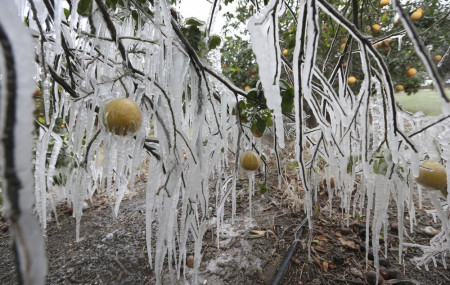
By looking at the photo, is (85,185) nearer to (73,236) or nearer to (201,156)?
(201,156)

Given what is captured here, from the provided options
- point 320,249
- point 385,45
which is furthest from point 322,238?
point 385,45

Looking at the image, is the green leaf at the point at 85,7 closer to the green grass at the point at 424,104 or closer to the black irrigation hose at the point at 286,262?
the black irrigation hose at the point at 286,262

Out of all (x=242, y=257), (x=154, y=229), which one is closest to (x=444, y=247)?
(x=242, y=257)

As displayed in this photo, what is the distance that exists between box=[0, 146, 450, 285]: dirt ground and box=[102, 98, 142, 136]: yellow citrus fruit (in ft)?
2.87

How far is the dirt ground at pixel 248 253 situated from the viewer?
114 centimetres

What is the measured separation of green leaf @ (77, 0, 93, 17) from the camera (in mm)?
518

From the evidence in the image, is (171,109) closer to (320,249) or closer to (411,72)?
(320,249)

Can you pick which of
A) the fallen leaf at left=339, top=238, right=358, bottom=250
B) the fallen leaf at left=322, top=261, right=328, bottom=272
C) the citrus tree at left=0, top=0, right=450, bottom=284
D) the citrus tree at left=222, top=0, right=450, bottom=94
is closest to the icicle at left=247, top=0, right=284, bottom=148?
the citrus tree at left=0, top=0, right=450, bottom=284

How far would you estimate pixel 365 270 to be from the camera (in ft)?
3.80

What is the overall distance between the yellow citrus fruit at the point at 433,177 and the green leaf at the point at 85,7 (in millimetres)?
921

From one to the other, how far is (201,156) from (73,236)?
1608mm

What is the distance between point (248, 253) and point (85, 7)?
1353mm

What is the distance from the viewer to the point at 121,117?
1.41 ft

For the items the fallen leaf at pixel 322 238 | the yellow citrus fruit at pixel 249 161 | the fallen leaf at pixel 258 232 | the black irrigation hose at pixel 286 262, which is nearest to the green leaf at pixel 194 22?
the yellow citrus fruit at pixel 249 161
